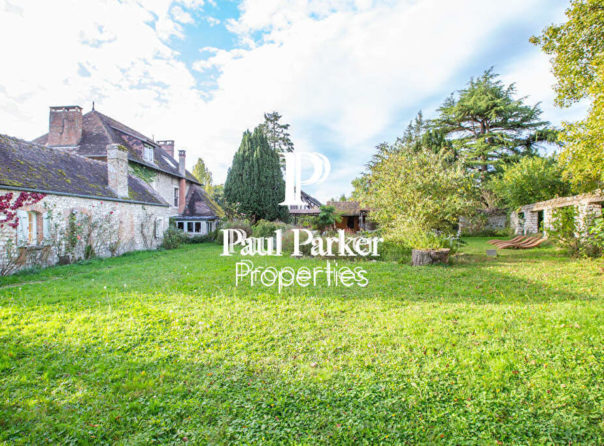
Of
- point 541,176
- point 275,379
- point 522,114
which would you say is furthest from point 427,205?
point 522,114

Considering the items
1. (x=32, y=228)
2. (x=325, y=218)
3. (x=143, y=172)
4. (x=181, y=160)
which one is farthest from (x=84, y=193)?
(x=325, y=218)

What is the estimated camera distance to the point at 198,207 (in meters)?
22.6

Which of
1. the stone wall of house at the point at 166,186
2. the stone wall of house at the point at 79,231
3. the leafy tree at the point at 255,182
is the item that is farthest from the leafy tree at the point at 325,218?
the stone wall of house at the point at 166,186

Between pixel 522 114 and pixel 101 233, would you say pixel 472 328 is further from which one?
pixel 522 114

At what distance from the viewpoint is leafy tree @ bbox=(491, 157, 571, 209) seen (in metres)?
18.1

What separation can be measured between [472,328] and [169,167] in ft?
74.8

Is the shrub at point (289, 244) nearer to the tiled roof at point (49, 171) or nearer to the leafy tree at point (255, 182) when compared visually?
the tiled roof at point (49, 171)

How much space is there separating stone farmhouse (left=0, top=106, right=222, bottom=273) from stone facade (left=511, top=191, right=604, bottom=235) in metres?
17.3

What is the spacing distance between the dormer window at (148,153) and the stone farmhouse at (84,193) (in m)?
0.08

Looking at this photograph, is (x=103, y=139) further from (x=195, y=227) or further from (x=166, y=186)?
(x=195, y=227)

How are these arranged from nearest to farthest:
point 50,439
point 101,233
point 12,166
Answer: point 50,439 → point 12,166 → point 101,233

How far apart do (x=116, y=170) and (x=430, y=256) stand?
46.3ft

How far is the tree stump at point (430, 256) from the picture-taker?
30.1ft

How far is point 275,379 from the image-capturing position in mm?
2955
